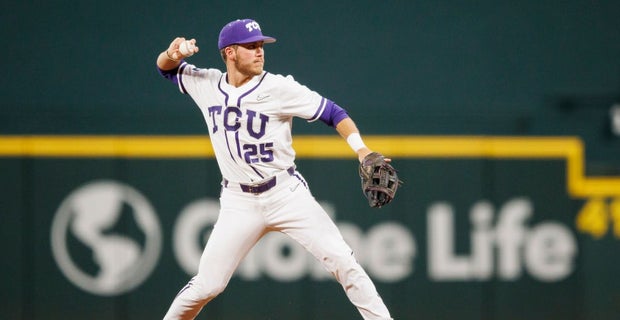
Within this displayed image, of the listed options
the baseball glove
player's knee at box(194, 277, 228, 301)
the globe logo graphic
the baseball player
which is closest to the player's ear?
the baseball player

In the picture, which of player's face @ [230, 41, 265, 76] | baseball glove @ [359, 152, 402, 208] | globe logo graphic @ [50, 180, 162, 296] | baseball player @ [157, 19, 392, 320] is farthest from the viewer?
globe logo graphic @ [50, 180, 162, 296]

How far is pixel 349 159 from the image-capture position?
6.61m

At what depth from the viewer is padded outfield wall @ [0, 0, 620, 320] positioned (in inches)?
252

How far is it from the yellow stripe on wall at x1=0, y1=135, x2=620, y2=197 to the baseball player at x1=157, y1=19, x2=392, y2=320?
2.08 meters

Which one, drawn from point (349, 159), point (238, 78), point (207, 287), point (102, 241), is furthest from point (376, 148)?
point (207, 287)

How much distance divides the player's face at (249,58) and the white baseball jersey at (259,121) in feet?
0.17

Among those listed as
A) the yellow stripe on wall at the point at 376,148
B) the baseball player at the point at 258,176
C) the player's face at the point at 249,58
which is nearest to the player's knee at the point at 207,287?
the baseball player at the point at 258,176

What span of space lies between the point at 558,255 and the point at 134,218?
2857 millimetres

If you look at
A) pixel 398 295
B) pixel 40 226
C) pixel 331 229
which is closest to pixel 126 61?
pixel 40 226

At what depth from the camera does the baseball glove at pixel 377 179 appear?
4.22m

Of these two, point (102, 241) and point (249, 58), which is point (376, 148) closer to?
point (102, 241)

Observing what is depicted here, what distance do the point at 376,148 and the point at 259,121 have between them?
2274 millimetres

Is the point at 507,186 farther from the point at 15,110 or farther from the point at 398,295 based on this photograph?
the point at 15,110

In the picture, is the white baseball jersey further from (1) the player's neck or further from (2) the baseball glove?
(2) the baseball glove
